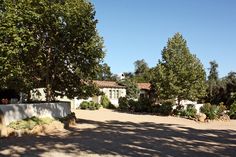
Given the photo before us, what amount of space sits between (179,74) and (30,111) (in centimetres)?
2100

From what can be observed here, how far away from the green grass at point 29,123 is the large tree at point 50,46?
3.79 meters

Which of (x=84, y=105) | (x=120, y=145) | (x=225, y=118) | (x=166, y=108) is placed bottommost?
(x=120, y=145)

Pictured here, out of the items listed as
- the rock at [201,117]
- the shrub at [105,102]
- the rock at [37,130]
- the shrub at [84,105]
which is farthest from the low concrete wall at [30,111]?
the shrub at [105,102]

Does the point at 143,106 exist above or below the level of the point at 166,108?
above

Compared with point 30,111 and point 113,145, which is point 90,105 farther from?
point 113,145

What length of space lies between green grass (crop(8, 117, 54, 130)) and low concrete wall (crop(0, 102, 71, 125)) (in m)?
0.28

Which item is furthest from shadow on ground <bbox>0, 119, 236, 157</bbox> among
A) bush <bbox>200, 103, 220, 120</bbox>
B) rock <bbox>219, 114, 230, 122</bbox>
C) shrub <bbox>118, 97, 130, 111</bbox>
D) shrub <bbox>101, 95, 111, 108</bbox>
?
shrub <bbox>101, 95, 111, 108</bbox>

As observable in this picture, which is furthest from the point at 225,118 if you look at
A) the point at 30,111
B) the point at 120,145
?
the point at 120,145

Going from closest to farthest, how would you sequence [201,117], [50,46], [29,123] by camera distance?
[29,123] < [50,46] < [201,117]

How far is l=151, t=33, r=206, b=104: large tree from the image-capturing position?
40.1m

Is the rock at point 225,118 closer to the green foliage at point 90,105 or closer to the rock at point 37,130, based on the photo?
the green foliage at point 90,105

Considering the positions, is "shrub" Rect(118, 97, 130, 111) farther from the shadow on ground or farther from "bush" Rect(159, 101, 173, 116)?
the shadow on ground

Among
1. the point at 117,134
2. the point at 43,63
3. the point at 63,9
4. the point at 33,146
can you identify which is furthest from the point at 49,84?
the point at 33,146

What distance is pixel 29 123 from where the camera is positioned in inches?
845
